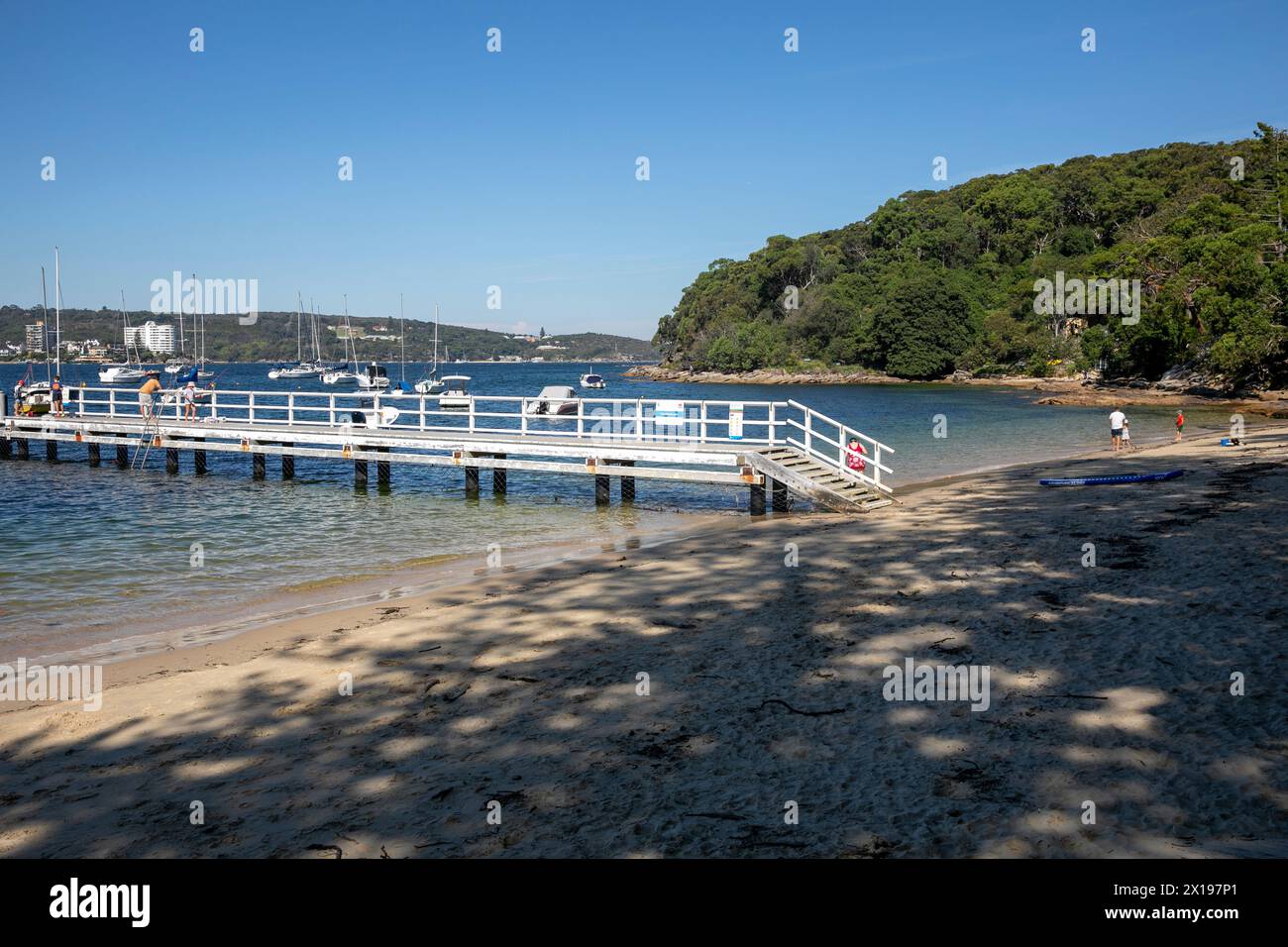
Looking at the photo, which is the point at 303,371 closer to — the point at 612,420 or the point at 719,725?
the point at 612,420

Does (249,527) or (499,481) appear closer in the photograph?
(249,527)

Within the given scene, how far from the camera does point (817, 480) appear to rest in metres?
21.6

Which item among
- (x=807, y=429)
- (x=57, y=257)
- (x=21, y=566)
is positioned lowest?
(x=21, y=566)

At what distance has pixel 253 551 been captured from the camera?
19.5m

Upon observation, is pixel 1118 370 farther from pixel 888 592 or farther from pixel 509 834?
pixel 509 834

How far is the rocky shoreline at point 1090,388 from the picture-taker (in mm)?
58844

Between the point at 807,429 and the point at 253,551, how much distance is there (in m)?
12.7

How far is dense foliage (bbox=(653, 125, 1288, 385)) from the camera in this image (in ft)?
219

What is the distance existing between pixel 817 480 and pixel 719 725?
47.3ft

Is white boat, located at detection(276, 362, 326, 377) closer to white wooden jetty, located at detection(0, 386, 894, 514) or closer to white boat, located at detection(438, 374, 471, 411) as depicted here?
white boat, located at detection(438, 374, 471, 411)

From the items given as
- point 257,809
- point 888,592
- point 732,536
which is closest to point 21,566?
point 732,536

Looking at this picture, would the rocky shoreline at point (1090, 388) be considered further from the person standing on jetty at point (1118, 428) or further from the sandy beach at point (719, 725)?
the sandy beach at point (719, 725)

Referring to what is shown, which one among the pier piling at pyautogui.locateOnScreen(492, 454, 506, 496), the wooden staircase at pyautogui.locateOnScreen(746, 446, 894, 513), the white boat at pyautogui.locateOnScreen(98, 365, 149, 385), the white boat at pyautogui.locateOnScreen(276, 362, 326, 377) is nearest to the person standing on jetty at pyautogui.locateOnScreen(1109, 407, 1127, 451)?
the wooden staircase at pyautogui.locateOnScreen(746, 446, 894, 513)

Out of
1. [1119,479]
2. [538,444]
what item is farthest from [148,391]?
[1119,479]
